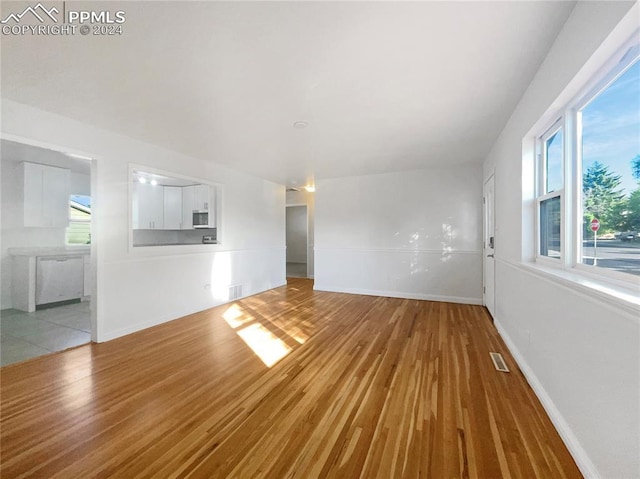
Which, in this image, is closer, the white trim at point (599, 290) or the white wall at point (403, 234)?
the white trim at point (599, 290)

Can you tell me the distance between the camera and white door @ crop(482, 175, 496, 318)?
3.75m

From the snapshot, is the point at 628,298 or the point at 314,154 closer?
the point at 628,298

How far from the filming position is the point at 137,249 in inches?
137

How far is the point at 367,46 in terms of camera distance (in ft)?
5.61

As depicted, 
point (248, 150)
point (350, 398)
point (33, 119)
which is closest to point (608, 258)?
point (350, 398)

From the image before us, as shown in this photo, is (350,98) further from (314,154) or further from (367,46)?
(314,154)

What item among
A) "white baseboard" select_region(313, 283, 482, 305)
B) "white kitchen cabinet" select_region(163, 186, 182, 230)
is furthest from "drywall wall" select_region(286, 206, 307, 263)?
"white kitchen cabinet" select_region(163, 186, 182, 230)

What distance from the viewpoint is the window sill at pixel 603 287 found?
104 cm

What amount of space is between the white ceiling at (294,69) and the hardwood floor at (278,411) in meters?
2.50

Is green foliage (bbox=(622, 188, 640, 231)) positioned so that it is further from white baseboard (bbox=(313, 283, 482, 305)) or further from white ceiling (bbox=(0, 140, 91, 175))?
white ceiling (bbox=(0, 140, 91, 175))

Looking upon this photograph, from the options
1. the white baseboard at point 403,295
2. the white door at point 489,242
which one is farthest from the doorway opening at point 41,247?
the white door at point 489,242

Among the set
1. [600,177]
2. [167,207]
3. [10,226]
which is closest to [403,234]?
[600,177]

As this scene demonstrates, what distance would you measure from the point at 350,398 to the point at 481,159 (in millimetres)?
4343

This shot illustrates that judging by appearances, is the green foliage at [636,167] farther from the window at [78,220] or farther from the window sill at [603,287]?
the window at [78,220]
